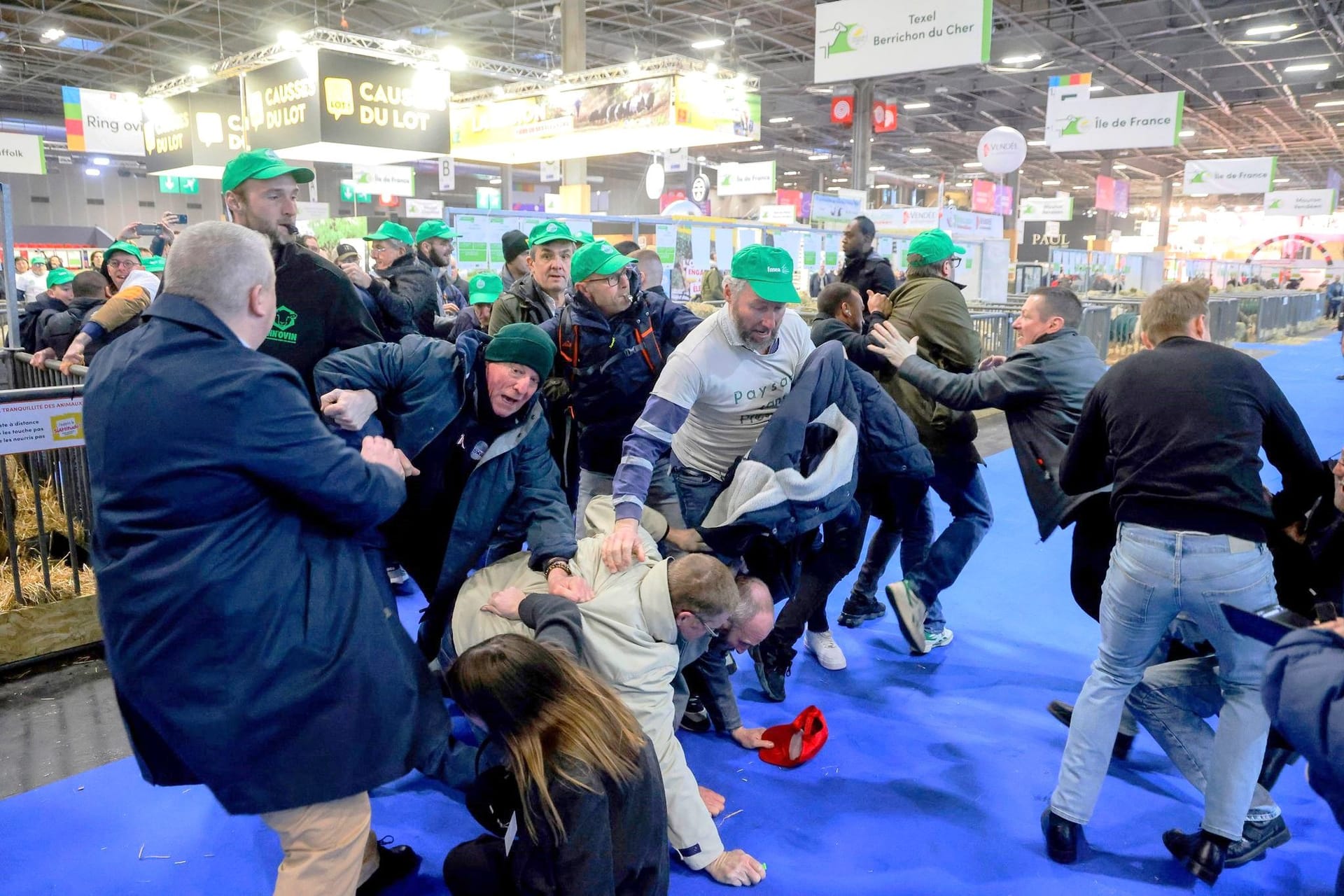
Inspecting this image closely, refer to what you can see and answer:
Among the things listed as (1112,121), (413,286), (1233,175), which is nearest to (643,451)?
(413,286)

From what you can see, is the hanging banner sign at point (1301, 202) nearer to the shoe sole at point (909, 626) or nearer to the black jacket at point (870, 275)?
the black jacket at point (870, 275)

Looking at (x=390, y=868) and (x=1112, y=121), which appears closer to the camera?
(x=390, y=868)

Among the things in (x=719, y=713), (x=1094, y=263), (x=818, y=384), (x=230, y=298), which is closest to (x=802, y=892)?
(x=719, y=713)

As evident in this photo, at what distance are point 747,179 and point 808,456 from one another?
19.7 m

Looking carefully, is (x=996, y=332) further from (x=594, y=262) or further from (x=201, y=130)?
(x=201, y=130)

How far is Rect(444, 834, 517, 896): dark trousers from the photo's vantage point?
2297 mm

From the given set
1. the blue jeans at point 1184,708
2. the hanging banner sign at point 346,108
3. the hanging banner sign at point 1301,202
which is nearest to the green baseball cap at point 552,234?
the blue jeans at point 1184,708

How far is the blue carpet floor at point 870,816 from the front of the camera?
2.69 meters

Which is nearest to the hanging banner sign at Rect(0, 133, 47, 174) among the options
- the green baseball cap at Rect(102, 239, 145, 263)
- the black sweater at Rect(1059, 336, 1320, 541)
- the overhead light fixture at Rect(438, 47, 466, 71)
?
the overhead light fixture at Rect(438, 47, 466, 71)

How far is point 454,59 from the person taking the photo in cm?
1354

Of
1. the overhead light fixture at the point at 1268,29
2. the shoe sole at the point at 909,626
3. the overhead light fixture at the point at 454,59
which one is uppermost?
the overhead light fixture at the point at 1268,29

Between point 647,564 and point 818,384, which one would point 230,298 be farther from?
point 818,384

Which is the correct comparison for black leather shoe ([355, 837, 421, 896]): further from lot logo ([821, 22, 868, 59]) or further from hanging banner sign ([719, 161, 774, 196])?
hanging banner sign ([719, 161, 774, 196])

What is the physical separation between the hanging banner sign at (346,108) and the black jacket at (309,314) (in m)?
8.35
